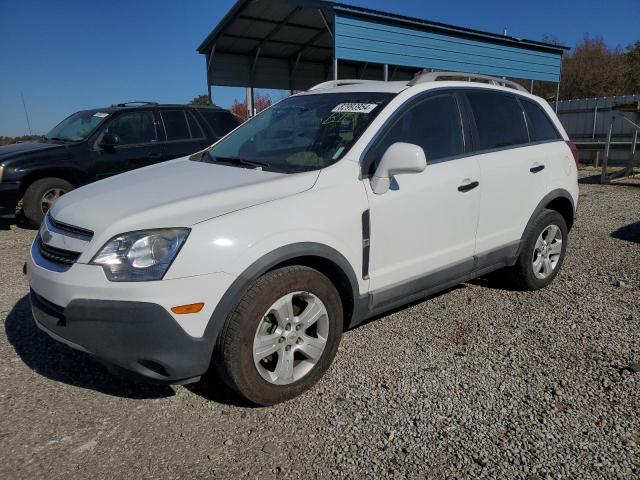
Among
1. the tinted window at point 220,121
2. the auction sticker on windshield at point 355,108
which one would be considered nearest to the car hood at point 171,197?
the auction sticker on windshield at point 355,108

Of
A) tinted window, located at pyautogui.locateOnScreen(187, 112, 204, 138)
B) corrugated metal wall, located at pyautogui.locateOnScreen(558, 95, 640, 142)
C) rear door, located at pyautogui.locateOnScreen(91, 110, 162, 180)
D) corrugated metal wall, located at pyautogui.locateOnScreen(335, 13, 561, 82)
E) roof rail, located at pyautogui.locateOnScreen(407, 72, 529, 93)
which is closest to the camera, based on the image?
roof rail, located at pyautogui.locateOnScreen(407, 72, 529, 93)

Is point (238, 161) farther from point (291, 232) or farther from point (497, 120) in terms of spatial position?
point (497, 120)

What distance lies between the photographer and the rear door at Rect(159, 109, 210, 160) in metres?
7.88

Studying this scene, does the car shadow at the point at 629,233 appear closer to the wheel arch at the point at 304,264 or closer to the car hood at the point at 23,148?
the wheel arch at the point at 304,264

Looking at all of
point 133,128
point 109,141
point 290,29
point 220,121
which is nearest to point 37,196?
point 109,141

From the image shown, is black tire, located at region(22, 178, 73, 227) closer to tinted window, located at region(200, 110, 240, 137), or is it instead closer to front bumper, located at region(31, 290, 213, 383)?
tinted window, located at region(200, 110, 240, 137)

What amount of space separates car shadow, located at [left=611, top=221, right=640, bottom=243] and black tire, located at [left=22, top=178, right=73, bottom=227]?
779 cm

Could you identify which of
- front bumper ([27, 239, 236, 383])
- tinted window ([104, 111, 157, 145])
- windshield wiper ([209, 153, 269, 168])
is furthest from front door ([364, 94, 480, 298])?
tinted window ([104, 111, 157, 145])

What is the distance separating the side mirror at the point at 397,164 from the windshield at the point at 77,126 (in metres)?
6.07

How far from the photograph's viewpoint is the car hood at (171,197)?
2465 mm

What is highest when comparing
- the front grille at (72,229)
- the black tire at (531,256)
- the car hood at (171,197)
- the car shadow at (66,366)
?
the car hood at (171,197)

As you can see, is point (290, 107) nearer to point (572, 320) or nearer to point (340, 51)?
point (572, 320)

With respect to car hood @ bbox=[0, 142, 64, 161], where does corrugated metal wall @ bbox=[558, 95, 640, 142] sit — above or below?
below

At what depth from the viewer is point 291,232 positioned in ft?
8.68
